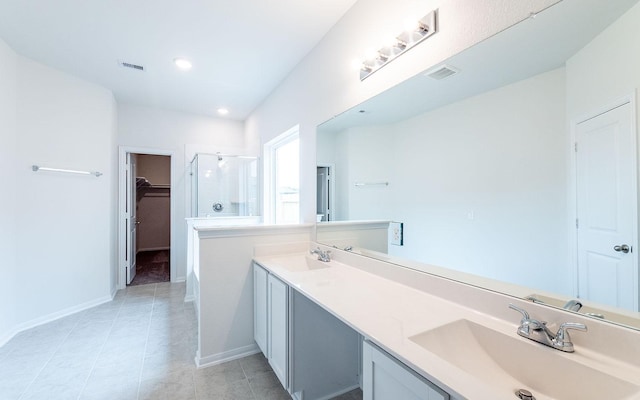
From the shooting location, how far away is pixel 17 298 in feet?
8.95

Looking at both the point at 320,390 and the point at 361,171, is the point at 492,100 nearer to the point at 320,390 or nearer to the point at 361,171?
the point at 361,171

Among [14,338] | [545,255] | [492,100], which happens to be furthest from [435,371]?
[14,338]

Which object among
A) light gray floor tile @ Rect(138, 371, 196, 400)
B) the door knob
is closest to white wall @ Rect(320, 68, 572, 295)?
the door knob

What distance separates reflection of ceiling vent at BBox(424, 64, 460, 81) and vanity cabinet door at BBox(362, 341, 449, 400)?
125 cm

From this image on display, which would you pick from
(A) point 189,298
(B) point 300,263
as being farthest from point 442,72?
(A) point 189,298

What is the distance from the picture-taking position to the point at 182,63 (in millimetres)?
2867

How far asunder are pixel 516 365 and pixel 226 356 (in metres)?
2.03

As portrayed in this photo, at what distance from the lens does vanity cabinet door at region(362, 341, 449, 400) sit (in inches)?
30.7

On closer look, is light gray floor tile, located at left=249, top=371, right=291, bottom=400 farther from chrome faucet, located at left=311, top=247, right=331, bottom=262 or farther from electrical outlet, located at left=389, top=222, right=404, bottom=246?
electrical outlet, located at left=389, top=222, right=404, bottom=246

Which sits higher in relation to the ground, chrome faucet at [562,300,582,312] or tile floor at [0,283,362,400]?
chrome faucet at [562,300,582,312]

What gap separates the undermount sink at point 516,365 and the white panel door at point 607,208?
0.25 metres

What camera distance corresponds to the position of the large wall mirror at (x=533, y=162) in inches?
32.3

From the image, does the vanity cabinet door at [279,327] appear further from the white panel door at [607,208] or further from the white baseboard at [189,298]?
the white baseboard at [189,298]

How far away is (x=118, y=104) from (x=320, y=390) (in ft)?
15.0
